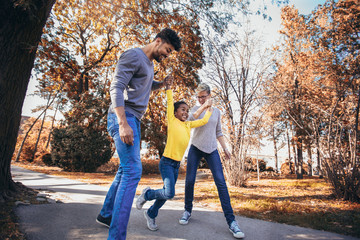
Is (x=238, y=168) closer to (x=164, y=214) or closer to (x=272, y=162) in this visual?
(x=164, y=214)

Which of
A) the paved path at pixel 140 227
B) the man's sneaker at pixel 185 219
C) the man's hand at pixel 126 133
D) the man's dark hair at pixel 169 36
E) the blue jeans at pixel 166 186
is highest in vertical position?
the man's dark hair at pixel 169 36

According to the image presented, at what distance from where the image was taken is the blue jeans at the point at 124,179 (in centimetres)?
158

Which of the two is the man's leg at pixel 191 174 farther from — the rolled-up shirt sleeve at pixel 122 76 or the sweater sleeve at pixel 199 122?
the rolled-up shirt sleeve at pixel 122 76

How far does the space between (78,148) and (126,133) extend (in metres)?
10.8

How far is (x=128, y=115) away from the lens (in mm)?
1873

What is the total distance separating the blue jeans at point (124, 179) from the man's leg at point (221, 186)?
3.81 feet

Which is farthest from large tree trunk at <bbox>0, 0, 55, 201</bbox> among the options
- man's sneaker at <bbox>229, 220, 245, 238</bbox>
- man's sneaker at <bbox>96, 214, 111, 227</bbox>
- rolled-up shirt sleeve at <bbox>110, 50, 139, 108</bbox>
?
man's sneaker at <bbox>229, 220, 245, 238</bbox>

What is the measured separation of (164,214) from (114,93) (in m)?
2.01

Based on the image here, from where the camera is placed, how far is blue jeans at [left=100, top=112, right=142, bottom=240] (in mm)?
1585

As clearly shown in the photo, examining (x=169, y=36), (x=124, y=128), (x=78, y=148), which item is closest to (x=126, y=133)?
(x=124, y=128)

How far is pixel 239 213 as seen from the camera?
11.1 ft

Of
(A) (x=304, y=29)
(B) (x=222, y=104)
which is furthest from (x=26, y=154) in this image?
(A) (x=304, y=29)

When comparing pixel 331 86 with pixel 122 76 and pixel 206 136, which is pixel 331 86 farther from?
pixel 122 76

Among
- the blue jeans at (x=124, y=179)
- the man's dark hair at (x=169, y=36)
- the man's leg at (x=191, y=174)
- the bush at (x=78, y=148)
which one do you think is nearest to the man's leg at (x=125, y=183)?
the blue jeans at (x=124, y=179)
